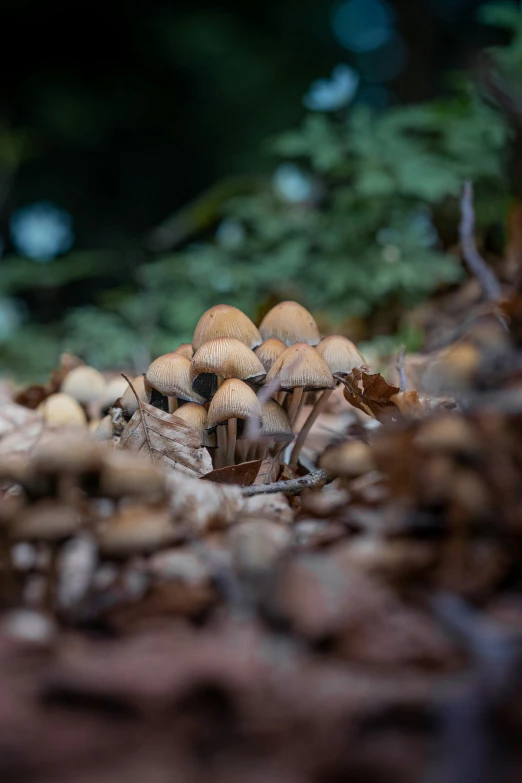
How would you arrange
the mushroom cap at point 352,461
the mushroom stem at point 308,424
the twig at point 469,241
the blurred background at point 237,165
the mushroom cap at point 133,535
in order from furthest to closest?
the blurred background at point 237,165 < the twig at point 469,241 < the mushroom stem at point 308,424 < the mushroom cap at point 352,461 < the mushroom cap at point 133,535

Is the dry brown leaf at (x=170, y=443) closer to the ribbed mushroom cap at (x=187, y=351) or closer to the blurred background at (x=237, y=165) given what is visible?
the ribbed mushroom cap at (x=187, y=351)

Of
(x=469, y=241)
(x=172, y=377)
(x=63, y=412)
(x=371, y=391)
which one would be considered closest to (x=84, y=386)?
(x=63, y=412)

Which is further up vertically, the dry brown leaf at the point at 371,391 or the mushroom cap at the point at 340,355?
the mushroom cap at the point at 340,355

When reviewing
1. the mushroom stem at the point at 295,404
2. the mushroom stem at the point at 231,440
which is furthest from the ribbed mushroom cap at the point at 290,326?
the mushroom stem at the point at 231,440

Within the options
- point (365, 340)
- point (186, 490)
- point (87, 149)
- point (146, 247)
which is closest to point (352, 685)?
point (186, 490)

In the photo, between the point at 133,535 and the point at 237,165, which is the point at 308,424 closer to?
the point at 133,535

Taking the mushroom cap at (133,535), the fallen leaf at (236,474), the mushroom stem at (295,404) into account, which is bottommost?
the mushroom cap at (133,535)
